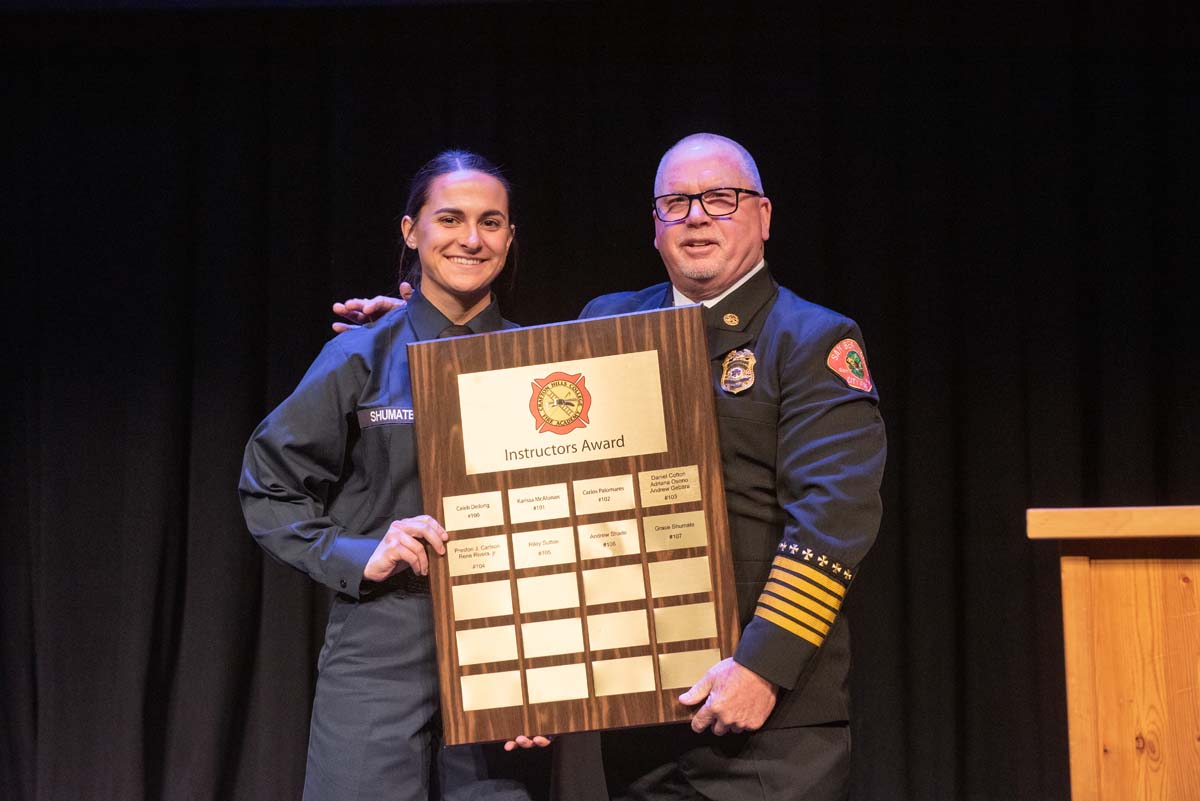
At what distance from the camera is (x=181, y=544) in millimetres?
3268

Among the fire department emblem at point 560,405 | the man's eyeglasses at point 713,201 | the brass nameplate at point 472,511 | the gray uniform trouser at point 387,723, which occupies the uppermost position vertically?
the man's eyeglasses at point 713,201

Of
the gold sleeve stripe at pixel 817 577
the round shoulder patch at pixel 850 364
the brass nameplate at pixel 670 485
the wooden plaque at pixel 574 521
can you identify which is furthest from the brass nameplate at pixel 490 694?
the round shoulder patch at pixel 850 364

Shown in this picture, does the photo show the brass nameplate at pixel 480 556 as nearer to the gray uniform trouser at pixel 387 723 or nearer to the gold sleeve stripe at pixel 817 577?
the gray uniform trouser at pixel 387 723

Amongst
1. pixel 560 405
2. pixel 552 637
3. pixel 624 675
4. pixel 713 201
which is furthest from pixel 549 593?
pixel 713 201

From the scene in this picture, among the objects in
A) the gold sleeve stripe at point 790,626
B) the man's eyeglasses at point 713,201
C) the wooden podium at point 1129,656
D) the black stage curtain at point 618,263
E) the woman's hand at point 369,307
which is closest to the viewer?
the wooden podium at point 1129,656

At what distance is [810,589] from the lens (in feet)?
5.61

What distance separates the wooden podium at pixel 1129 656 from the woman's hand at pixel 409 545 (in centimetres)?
88

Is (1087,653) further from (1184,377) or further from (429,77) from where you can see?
(429,77)

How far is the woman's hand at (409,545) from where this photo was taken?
1.73 m

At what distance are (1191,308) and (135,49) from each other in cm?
319

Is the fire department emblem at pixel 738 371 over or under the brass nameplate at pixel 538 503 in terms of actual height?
over

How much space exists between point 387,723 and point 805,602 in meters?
0.76

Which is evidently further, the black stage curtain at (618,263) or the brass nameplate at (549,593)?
the black stage curtain at (618,263)

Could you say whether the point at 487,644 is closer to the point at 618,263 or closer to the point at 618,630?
the point at 618,630
